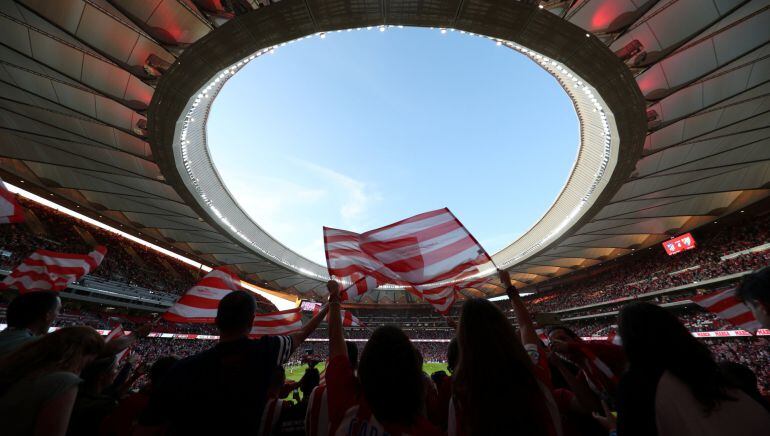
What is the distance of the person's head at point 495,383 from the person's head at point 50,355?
8.77 feet

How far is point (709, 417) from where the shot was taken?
1.55m

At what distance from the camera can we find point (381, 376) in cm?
168

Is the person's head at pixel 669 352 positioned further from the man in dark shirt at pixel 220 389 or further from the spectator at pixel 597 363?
the man in dark shirt at pixel 220 389

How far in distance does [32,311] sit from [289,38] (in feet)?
32.1

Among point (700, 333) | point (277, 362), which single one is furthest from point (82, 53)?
point (700, 333)

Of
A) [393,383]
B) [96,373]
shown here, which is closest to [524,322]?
[393,383]

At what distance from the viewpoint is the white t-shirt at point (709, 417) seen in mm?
1523

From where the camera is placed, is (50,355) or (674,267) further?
(674,267)

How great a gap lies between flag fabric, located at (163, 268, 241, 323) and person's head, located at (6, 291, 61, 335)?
3.04 m

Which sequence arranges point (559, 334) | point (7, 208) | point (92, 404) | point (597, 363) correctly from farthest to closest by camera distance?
point (7, 208)
point (559, 334)
point (92, 404)
point (597, 363)

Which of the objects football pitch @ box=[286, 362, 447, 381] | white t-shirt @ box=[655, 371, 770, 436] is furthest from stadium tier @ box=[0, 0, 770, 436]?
football pitch @ box=[286, 362, 447, 381]

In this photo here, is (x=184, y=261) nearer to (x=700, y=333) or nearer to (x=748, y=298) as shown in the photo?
(x=748, y=298)

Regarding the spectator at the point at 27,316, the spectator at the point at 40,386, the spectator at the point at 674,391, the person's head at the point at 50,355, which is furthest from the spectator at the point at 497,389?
the spectator at the point at 27,316

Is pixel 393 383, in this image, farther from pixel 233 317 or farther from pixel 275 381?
pixel 275 381
